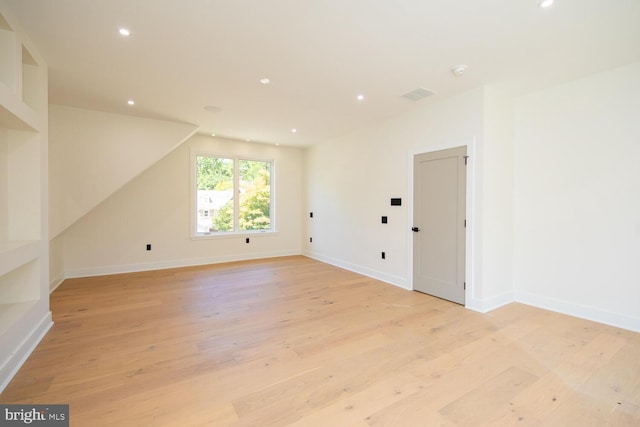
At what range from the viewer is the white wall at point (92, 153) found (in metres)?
4.02

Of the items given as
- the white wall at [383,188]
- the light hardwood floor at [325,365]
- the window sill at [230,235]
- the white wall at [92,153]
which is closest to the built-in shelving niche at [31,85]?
the white wall at [92,153]

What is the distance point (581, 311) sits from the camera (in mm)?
3129

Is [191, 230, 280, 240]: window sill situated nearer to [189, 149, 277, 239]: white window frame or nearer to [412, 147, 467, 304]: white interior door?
[189, 149, 277, 239]: white window frame

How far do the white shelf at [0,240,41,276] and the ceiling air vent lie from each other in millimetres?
4117

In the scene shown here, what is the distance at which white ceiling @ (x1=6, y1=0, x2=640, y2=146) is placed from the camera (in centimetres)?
206

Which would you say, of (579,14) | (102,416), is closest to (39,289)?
(102,416)

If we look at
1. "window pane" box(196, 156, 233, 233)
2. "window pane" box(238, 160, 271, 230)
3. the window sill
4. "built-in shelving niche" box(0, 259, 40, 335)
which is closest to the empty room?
"built-in shelving niche" box(0, 259, 40, 335)

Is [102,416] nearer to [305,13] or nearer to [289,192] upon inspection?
[305,13]

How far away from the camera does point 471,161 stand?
3.42 metres

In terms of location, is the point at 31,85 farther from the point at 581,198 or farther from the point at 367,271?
the point at 581,198

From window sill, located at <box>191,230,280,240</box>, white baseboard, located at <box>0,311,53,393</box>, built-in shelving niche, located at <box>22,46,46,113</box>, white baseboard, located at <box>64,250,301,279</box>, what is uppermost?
built-in shelving niche, located at <box>22,46,46,113</box>

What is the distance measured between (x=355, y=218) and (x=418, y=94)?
97.9 inches

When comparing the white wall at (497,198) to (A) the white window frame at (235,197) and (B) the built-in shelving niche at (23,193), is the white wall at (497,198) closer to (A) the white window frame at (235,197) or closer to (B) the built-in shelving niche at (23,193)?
(B) the built-in shelving niche at (23,193)

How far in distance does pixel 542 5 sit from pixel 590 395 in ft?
8.87
